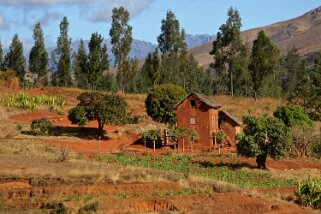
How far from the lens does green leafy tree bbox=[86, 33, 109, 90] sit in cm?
7244

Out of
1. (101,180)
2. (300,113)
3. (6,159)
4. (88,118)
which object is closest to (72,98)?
(88,118)

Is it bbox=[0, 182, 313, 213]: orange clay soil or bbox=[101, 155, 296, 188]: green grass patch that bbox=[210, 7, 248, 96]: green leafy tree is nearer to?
bbox=[101, 155, 296, 188]: green grass patch

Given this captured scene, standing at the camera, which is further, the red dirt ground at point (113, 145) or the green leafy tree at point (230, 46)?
the green leafy tree at point (230, 46)

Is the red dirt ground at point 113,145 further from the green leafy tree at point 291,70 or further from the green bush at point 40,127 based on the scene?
the green leafy tree at point 291,70

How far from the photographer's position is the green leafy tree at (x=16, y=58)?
8589cm

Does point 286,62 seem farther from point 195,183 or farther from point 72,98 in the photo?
point 195,183

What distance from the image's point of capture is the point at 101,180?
26125 millimetres

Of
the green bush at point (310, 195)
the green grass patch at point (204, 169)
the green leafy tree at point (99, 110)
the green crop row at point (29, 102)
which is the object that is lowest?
the green bush at point (310, 195)

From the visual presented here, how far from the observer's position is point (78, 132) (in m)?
49.7

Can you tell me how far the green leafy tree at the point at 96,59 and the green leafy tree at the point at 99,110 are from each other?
24.2 m

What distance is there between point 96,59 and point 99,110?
2649 centimetres

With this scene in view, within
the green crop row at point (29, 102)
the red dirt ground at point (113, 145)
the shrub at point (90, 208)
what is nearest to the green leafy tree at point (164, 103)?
the red dirt ground at point (113, 145)

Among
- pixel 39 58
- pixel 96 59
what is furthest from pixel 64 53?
pixel 96 59

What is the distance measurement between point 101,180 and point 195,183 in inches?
184
